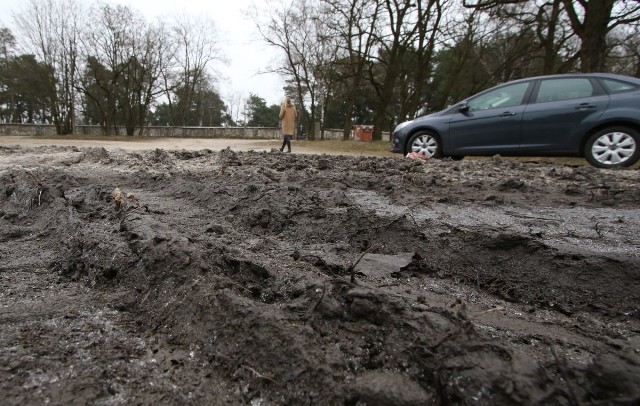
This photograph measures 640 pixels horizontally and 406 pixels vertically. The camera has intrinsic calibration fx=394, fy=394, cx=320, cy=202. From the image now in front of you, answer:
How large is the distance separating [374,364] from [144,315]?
1.00 metres

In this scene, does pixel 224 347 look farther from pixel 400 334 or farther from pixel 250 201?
pixel 250 201

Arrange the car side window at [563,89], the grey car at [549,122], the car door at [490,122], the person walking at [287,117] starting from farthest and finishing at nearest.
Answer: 1. the person walking at [287,117]
2. the car door at [490,122]
3. the car side window at [563,89]
4. the grey car at [549,122]

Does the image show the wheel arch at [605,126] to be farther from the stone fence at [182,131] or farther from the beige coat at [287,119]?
the stone fence at [182,131]

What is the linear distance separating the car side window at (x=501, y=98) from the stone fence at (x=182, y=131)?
26019 millimetres

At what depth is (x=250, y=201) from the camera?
11.3ft

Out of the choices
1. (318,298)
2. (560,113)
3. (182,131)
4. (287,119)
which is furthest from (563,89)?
(182,131)

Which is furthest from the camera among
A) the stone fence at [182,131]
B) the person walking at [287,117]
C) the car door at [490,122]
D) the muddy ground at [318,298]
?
the stone fence at [182,131]

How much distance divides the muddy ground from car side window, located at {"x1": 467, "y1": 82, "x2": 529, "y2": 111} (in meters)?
3.71

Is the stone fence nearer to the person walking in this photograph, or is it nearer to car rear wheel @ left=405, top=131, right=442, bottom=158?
the person walking

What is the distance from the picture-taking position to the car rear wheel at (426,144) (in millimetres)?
7766

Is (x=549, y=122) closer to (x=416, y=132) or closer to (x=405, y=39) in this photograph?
(x=416, y=132)

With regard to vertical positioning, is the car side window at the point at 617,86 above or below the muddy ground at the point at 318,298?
above

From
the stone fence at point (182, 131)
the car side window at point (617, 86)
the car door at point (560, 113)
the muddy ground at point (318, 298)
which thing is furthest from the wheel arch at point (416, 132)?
the stone fence at point (182, 131)

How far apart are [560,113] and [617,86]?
916mm
